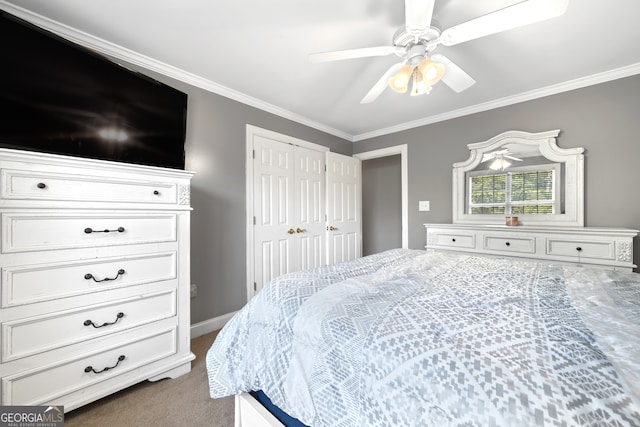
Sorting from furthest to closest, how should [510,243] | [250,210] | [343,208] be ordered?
[343,208]
[250,210]
[510,243]

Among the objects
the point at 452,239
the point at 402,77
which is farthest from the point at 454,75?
the point at 452,239

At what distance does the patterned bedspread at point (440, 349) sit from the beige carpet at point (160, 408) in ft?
1.50

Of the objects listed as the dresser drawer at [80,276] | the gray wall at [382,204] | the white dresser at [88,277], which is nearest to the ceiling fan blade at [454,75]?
the white dresser at [88,277]

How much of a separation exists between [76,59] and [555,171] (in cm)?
402

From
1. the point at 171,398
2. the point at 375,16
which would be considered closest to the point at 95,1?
the point at 375,16

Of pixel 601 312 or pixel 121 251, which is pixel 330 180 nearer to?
pixel 121 251

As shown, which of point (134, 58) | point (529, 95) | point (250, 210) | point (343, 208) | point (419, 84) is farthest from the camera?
point (343, 208)

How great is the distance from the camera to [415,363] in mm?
594

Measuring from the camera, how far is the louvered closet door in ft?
9.05

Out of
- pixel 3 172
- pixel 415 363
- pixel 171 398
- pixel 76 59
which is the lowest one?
pixel 171 398

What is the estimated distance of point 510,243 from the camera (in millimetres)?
2402

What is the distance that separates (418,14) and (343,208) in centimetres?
263

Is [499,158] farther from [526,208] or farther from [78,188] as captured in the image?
[78,188]

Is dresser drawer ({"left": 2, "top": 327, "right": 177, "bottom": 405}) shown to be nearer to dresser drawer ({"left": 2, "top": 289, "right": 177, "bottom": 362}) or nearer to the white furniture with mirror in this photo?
dresser drawer ({"left": 2, "top": 289, "right": 177, "bottom": 362})
